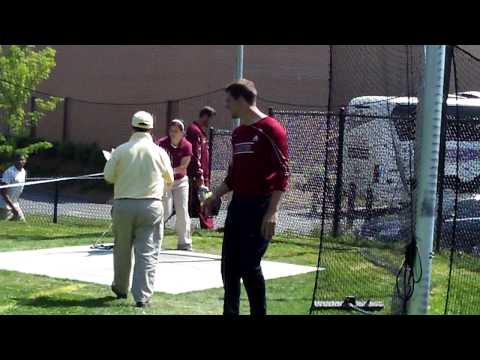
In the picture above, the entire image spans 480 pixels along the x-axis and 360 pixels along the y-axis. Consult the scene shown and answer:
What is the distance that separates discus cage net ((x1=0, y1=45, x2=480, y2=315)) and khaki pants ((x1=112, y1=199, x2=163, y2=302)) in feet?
4.74

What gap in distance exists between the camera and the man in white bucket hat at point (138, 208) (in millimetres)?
7570

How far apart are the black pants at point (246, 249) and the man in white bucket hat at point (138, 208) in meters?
1.37

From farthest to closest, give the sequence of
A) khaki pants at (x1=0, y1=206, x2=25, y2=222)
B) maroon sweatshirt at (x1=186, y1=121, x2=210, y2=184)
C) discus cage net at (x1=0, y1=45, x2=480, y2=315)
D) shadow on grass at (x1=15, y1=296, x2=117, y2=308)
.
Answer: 1. khaki pants at (x1=0, y1=206, x2=25, y2=222)
2. maroon sweatshirt at (x1=186, y1=121, x2=210, y2=184)
3. shadow on grass at (x1=15, y1=296, x2=117, y2=308)
4. discus cage net at (x1=0, y1=45, x2=480, y2=315)

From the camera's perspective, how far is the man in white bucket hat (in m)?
7.57

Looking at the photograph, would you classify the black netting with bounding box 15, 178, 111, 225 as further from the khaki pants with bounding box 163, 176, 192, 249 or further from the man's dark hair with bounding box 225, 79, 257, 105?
the man's dark hair with bounding box 225, 79, 257, 105

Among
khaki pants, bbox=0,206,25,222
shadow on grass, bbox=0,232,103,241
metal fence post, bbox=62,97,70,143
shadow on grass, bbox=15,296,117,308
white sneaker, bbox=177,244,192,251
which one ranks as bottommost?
shadow on grass, bbox=15,296,117,308

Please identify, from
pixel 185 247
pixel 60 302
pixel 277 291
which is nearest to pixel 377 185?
pixel 277 291

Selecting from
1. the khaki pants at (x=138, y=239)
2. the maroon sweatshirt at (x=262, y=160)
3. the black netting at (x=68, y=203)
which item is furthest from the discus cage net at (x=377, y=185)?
the black netting at (x=68, y=203)

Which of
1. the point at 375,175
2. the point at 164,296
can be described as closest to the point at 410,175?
the point at 375,175

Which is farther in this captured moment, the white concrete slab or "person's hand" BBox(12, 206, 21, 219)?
"person's hand" BBox(12, 206, 21, 219)

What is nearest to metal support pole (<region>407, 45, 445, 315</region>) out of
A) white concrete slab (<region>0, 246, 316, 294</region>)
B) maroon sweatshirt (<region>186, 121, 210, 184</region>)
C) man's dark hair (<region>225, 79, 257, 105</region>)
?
man's dark hair (<region>225, 79, 257, 105</region>)
